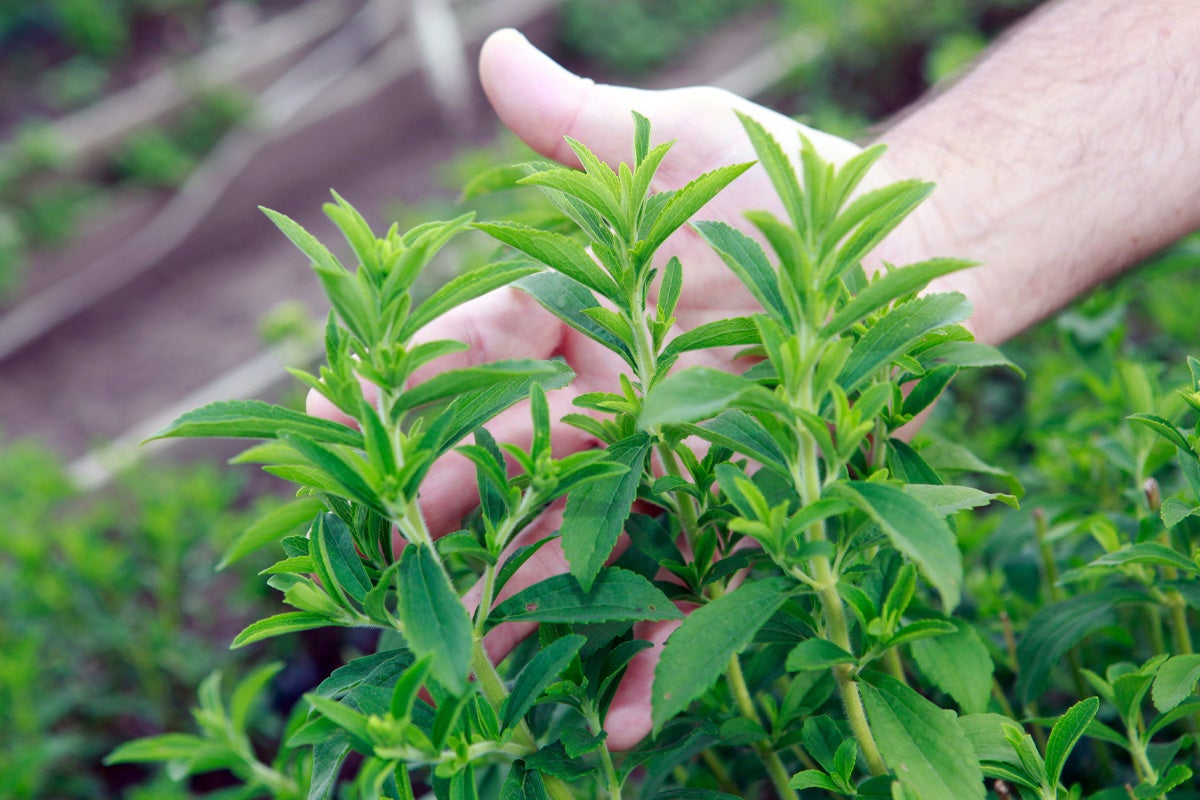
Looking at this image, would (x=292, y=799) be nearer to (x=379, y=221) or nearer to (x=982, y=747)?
(x=982, y=747)

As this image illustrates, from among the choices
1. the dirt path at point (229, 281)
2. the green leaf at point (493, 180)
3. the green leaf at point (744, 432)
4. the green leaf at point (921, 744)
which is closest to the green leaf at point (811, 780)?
the green leaf at point (921, 744)

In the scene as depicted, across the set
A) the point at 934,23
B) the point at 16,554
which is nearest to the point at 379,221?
the point at 934,23

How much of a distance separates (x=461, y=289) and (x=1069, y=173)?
5.12ft

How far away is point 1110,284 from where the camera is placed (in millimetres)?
2018

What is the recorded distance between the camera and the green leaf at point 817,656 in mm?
896

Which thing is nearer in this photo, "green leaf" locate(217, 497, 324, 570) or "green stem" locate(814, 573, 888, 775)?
"green leaf" locate(217, 497, 324, 570)

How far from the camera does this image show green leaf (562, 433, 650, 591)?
3.10ft

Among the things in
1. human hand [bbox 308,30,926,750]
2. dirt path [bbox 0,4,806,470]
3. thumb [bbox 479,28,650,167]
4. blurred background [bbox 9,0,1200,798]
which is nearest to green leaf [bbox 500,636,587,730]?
human hand [bbox 308,30,926,750]

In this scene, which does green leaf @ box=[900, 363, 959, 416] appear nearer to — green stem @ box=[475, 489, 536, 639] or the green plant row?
the green plant row

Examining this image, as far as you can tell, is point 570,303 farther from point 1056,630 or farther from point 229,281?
point 229,281

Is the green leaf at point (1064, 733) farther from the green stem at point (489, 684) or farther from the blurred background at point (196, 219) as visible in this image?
the blurred background at point (196, 219)

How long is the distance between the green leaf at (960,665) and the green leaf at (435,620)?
454mm

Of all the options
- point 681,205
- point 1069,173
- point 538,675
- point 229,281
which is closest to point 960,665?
point 538,675

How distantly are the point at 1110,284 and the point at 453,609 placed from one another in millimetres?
1710
